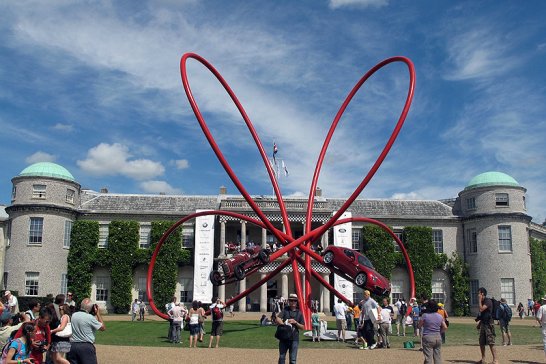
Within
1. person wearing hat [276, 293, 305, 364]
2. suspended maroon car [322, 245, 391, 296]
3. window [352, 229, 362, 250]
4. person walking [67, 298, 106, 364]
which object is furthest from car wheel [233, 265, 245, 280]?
window [352, 229, 362, 250]

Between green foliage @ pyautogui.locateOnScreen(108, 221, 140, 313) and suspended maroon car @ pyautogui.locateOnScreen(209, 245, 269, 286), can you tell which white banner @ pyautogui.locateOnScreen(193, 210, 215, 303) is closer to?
green foliage @ pyautogui.locateOnScreen(108, 221, 140, 313)

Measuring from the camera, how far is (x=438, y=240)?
5091 cm

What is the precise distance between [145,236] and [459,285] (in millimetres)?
28919

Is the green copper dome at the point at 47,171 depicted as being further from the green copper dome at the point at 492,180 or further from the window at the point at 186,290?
the green copper dome at the point at 492,180

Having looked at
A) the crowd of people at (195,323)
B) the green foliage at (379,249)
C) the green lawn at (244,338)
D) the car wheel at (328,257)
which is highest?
the green foliage at (379,249)

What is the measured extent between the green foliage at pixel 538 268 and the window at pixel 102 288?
126ft

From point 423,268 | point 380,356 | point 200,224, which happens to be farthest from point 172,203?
point 380,356

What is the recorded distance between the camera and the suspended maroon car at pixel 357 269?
2358cm

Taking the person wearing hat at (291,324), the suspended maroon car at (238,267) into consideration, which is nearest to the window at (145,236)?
the suspended maroon car at (238,267)

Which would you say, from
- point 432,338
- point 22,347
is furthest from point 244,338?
point 22,347

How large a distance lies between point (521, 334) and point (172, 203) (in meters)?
33.8

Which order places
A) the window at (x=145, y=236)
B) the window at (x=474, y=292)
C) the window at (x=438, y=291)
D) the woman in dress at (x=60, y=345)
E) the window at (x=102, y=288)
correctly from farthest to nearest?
the window at (x=438, y=291), the window at (x=145, y=236), the window at (x=474, y=292), the window at (x=102, y=288), the woman in dress at (x=60, y=345)

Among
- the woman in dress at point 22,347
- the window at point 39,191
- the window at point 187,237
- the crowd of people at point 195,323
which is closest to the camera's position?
the woman in dress at point 22,347

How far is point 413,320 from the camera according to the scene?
24828mm
